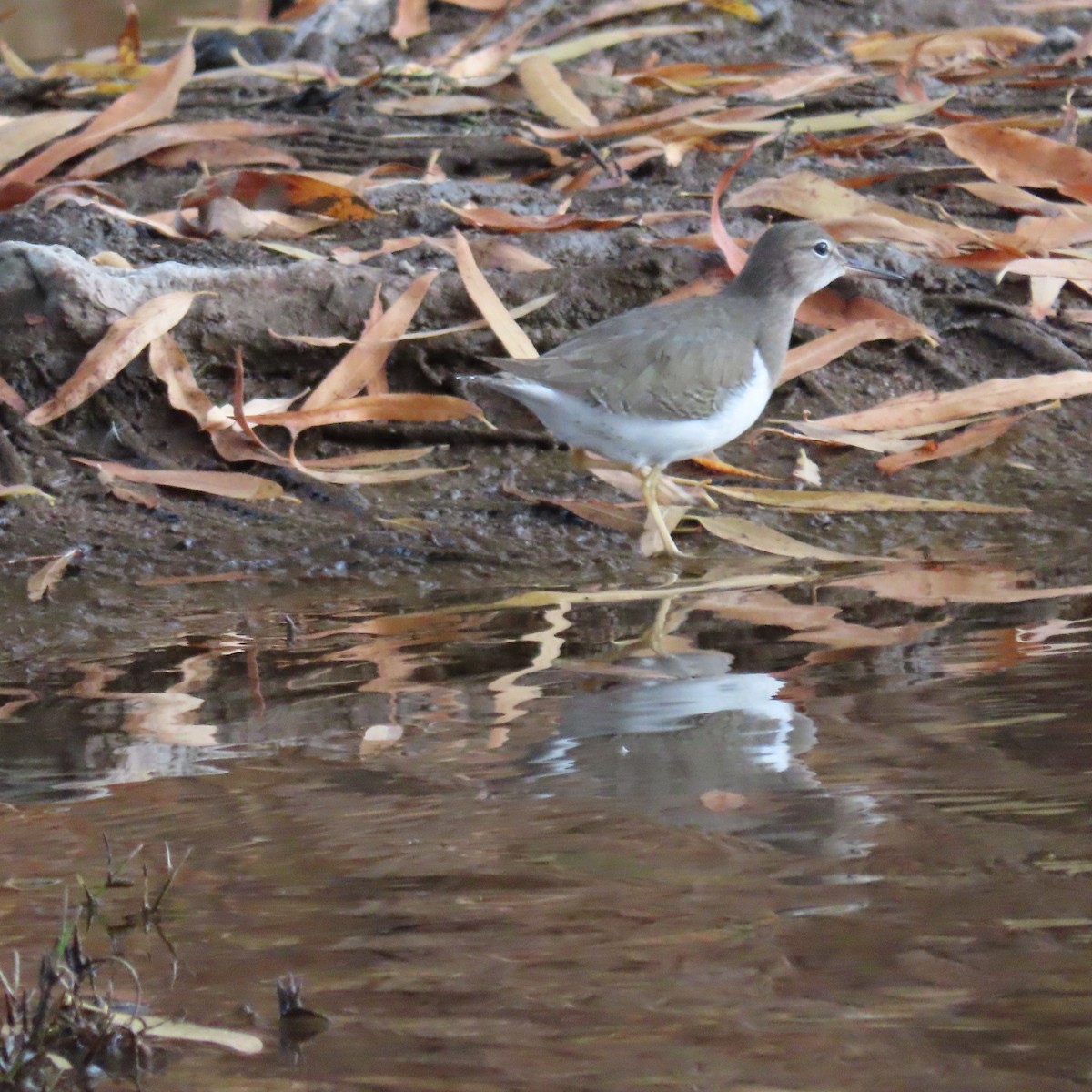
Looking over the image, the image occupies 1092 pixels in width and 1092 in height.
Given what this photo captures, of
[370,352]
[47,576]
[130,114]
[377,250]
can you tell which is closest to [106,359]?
[370,352]

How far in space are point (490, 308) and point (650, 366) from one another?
781 millimetres

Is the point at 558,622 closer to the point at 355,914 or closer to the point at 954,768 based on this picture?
the point at 954,768

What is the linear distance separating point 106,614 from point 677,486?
69.3 inches

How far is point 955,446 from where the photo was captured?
221 inches

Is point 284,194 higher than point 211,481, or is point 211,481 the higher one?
point 284,194

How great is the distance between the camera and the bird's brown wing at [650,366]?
5.09 meters

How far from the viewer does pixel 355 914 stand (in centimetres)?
241

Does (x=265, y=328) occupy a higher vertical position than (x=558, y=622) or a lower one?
higher

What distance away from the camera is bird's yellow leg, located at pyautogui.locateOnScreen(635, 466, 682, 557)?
16.0ft

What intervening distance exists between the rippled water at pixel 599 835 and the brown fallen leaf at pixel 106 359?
55.7 inches

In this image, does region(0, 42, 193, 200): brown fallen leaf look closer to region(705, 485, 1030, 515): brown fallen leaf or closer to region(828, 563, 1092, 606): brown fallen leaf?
region(705, 485, 1030, 515): brown fallen leaf

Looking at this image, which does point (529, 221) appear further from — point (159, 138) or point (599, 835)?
point (599, 835)

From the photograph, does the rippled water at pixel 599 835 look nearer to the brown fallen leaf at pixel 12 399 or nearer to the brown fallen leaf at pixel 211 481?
the brown fallen leaf at pixel 211 481

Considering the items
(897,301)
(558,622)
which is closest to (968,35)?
(897,301)
